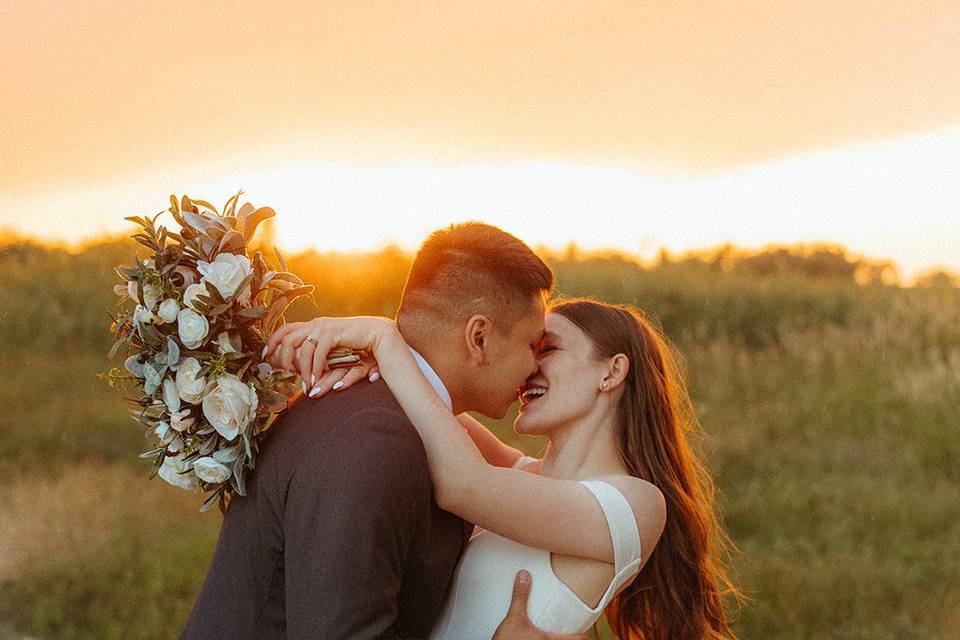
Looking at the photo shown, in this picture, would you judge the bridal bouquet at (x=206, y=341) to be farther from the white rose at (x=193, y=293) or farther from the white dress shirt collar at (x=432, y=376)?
the white dress shirt collar at (x=432, y=376)

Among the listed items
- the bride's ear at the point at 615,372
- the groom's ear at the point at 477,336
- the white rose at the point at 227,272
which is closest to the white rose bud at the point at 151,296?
the white rose at the point at 227,272

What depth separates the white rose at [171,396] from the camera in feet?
10.2

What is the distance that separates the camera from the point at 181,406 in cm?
313

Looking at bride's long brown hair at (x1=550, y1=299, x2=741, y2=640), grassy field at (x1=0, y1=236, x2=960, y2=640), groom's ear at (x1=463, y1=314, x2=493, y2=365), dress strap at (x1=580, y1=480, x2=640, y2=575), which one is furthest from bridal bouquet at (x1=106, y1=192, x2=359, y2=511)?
grassy field at (x1=0, y1=236, x2=960, y2=640)

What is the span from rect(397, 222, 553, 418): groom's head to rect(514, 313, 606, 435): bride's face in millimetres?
336

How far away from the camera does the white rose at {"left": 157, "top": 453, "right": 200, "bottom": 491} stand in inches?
125

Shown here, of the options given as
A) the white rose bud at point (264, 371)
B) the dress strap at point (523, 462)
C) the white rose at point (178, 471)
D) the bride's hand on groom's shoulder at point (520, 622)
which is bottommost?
the bride's hand on groom's shoulder at point (520, 622)

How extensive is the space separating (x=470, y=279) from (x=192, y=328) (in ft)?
2.48

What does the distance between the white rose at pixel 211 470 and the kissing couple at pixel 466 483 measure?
89 millimetres

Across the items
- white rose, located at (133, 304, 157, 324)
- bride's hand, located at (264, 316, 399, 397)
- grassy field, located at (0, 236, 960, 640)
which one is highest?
white rose, located at (133, 304, 157, 324)

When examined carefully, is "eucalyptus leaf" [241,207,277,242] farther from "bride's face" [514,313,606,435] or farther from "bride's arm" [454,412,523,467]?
"bride's arm" [454,412,523,467]

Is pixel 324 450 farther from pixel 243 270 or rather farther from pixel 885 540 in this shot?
pixel 885 540

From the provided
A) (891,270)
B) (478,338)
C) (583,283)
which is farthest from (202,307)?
(891,270)

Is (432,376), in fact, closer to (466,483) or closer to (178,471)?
(466,483)
